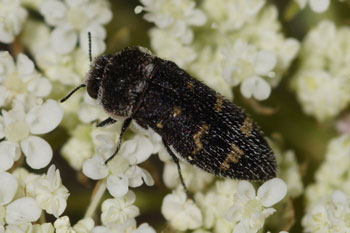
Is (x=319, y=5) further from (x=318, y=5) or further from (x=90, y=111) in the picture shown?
(x=90, y=111)

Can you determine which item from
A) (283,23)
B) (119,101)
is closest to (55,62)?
(119,101)

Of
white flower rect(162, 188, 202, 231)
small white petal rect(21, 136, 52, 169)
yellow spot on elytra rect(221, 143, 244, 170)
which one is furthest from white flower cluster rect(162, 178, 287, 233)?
small white petal rect(21, 136, 52, 169)

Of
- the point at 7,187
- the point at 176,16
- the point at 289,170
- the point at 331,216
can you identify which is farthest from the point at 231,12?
the point at 7,187

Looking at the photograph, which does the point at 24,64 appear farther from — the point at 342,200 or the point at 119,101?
the point at 342,200

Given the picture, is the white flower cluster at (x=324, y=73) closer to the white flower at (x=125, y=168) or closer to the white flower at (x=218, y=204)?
the white flower at (x=218, y=204)

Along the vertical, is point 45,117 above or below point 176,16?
below

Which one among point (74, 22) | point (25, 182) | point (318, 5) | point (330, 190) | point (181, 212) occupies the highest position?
point (318, 5)

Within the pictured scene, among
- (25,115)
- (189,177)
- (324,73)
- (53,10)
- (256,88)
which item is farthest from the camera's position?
(324,73)
